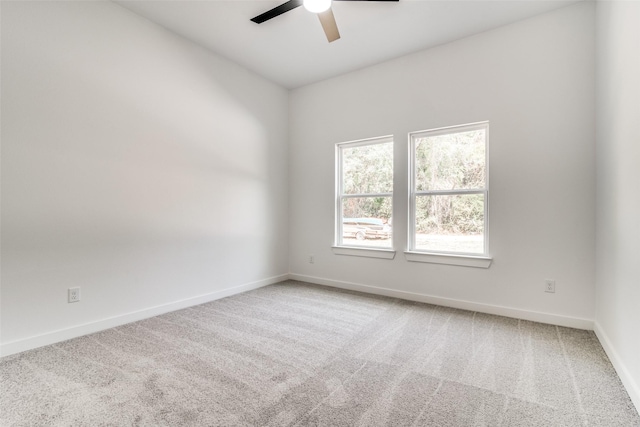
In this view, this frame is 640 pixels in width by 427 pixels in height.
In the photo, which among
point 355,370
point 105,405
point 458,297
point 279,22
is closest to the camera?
point 105,405

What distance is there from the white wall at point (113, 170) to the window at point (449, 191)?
2.19m

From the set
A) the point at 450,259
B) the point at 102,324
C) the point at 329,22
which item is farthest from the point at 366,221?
the point at 102,324

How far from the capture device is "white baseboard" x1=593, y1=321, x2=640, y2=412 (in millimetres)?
1663

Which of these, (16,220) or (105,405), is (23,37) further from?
(105,405)

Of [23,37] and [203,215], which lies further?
[203,215]

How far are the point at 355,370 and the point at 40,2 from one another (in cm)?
364

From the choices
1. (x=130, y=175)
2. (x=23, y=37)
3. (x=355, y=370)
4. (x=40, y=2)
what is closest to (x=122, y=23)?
(x=40, y=2)

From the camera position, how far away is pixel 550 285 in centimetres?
288

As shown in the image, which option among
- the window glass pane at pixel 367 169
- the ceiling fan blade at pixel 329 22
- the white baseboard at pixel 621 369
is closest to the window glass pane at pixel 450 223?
the window glass pane at pixel 367 169

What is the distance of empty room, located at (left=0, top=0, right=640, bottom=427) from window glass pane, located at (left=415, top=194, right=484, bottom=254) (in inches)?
1.0

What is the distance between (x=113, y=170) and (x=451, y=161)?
3487 mm

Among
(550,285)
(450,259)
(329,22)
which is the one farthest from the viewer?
(450,259)

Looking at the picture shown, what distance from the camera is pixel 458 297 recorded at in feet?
11.0

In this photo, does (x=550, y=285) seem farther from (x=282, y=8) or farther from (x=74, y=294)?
(x=74, y=294)
